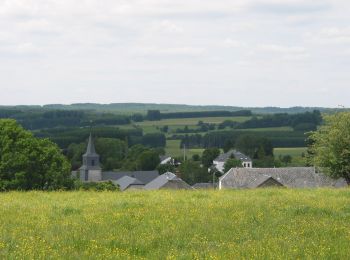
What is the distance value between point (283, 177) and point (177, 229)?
70135 mm

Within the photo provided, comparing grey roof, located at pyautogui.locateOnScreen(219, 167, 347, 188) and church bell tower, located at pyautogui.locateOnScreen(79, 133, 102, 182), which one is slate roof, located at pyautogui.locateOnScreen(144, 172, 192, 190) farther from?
church bell tower, located at pyautogui.locateOnScreen(79, 133, 102, 182)

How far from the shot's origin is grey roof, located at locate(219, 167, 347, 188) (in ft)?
270

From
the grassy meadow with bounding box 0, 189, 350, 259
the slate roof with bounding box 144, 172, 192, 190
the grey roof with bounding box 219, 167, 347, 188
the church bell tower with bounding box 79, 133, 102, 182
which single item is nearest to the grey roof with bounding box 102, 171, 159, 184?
the church bell tower with bounding box 79, 133, 102, 182

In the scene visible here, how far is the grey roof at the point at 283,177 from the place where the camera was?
82181mm

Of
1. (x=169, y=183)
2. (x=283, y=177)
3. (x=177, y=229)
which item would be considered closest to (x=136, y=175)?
(x=169, y=183)

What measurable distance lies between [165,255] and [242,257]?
5.72 ft

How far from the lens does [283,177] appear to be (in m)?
85.0

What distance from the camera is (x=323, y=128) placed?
45.7 meters

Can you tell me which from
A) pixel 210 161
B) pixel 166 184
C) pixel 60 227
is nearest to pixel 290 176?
pixel 166 184

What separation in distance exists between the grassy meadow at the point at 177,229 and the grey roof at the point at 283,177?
5860 centimetres

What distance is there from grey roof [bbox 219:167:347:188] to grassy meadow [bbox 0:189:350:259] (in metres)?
58.6

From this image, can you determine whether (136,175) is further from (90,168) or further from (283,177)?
(283,177)

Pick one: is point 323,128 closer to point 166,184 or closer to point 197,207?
point 197,207

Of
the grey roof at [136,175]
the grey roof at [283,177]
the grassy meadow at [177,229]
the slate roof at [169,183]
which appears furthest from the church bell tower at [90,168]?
the grassy meadow at [177,229]
